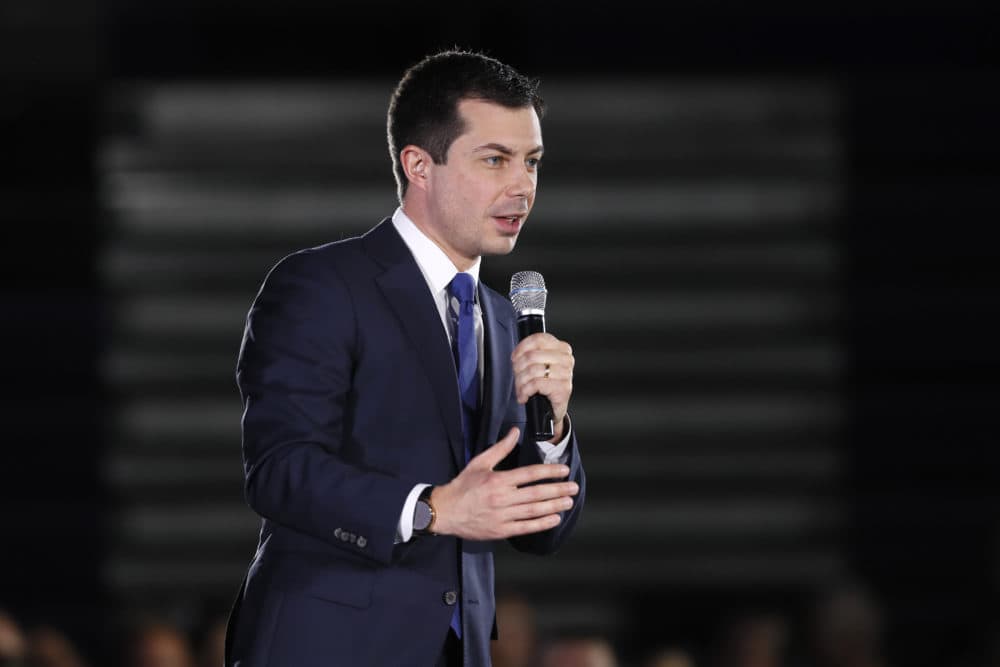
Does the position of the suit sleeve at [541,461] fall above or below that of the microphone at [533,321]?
below

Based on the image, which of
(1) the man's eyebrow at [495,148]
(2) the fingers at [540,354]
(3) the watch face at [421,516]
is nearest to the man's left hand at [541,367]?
(2) the fingers at [540,354]

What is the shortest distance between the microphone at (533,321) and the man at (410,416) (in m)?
0.02

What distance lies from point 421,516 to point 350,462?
170 millimetres

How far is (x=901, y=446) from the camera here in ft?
22.0

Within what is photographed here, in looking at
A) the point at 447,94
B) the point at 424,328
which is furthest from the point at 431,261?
the point at 447,94

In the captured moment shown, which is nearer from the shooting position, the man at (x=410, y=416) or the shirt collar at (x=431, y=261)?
the man at (x=410, y=416)

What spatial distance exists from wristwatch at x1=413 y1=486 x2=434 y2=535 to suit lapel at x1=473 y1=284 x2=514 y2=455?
232 mm

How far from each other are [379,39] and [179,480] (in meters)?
2.35

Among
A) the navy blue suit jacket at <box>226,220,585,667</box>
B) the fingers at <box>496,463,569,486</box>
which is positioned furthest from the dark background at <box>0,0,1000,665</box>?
the fingers at <box>496,463,569,486</box>

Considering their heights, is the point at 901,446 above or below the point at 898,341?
below

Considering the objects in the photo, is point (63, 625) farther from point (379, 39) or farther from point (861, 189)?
point (861, 189)

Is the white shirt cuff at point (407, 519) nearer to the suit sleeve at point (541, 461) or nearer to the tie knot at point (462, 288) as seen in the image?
the suit sleeve at point (541, 461)

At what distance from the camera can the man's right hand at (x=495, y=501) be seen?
1771mm

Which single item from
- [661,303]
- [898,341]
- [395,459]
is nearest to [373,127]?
[661,303]
